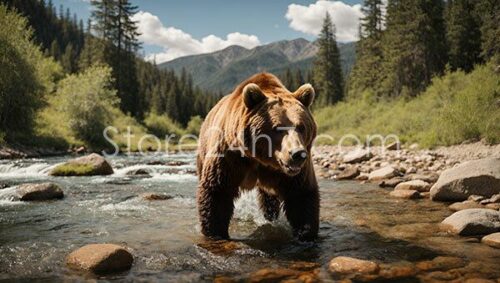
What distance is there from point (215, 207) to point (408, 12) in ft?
126

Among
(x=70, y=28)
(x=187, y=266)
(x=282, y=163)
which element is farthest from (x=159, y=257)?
(x=70, y=28)

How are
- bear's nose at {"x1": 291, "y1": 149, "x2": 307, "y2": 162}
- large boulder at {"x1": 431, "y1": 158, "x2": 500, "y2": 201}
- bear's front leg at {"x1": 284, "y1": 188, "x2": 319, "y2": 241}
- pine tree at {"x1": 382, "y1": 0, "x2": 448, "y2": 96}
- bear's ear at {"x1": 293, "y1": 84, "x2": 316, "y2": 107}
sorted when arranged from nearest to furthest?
1. bear's nose at {"x1": 291, "y1": 149, "x2": 307, "y2": 162}
2. bear's ear at {"x1": 293, "y1": 84, "x2": 316, "y2": 107}
3. bear's front leg at {"x1": 284, "y1": 188, "x2": 319, "y2": 241}
4. large boulder at {"x1": 431, "y1": 158, "x2": 500, "y2": 201}
5. pine tree at {"x1": 382, "y1": 0, "x2": 448, "y2": 96}

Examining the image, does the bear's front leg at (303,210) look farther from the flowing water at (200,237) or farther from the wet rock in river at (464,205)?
the wet rock in river at (464,205)

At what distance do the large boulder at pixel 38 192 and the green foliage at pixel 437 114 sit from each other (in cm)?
1506

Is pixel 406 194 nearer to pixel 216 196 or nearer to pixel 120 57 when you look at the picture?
pixel 216 196

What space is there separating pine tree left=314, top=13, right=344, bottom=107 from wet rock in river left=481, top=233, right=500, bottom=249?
195 ft

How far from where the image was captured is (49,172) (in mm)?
16625

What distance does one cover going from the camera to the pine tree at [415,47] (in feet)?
126

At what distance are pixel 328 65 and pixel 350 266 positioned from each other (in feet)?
209

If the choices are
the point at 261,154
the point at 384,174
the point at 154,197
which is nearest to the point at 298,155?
the point at 261,154

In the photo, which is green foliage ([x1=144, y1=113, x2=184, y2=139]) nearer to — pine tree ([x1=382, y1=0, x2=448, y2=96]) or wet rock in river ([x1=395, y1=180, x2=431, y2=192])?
pine tree ([x1=382, y1=0, x2=448, y2=96])

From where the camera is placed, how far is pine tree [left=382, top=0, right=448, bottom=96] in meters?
38.5

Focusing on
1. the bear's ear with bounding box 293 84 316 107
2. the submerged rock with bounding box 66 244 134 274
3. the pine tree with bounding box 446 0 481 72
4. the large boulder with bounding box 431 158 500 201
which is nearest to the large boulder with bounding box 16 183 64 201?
the submerged rock with bounding box 66 244 134 274

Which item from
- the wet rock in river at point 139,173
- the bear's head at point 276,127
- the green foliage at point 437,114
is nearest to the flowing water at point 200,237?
the bear's head at point 276,127
